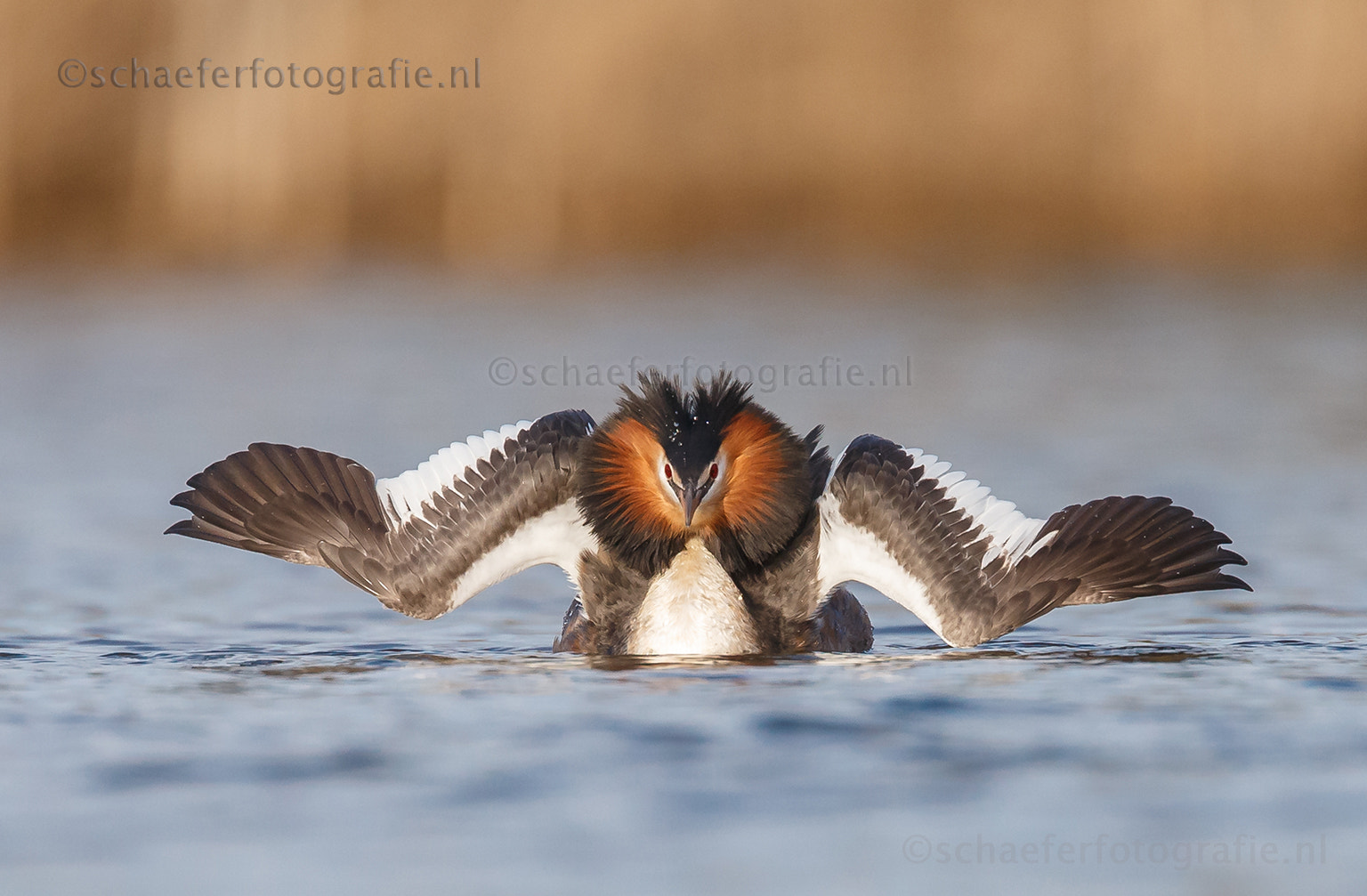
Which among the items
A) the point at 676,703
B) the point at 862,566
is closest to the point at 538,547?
the point at 862,566

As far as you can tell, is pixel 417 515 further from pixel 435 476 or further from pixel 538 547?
pixel 538 547

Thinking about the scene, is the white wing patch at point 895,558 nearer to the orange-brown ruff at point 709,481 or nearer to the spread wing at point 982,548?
the spread wing at point 982,548

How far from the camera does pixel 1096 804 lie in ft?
18.5

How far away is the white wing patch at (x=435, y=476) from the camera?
840 cm

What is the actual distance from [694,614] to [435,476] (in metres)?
1.34

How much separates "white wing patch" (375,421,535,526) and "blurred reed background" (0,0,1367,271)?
33.9ft

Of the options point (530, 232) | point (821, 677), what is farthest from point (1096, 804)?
point (530, 232)

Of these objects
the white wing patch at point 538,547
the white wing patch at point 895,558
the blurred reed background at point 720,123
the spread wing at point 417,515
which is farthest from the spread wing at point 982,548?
the blurred reed background at point 720,123

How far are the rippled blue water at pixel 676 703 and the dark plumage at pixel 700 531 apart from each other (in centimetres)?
29

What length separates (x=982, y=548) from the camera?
26.2 ft

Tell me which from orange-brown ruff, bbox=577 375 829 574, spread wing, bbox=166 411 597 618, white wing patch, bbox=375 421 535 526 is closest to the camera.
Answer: orange-brown ruff, bbox=577 375 829 574

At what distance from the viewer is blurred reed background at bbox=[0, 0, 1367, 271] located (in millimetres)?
17984

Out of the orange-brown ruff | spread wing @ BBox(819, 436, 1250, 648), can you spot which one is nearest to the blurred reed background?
spread wing @ BBox(819, 436, 1250, 648)

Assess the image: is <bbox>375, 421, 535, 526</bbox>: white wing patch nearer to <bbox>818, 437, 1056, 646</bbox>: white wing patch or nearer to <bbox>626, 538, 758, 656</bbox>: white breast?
<bbox>626, 538, 758, 656</bbox>: white breast
